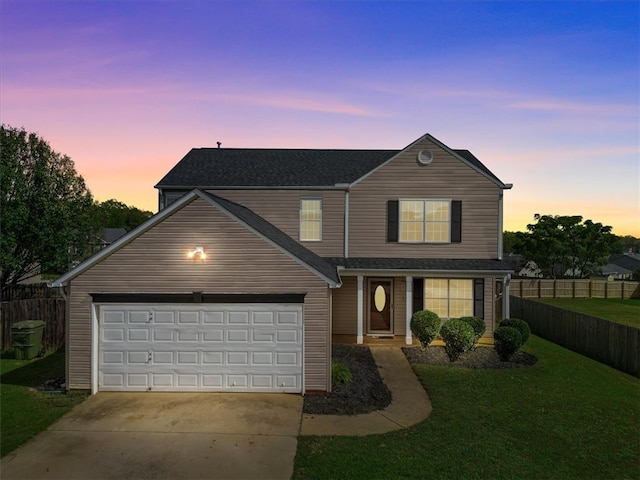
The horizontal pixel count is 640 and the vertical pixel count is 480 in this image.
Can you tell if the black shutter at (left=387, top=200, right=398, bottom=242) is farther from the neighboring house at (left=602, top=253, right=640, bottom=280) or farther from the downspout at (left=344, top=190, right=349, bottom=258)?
the neighboring house at (left=602, top=253, right=640, bottom=280)

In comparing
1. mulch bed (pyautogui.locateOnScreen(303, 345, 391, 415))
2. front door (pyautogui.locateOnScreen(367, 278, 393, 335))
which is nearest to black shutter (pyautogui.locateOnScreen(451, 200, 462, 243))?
front door (pyautogui.locateOnScreen(367, 278, 393, 335))

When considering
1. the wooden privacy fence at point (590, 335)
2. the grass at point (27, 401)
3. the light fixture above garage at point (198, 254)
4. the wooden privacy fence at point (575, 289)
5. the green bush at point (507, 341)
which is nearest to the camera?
the grass at point (27, 401)

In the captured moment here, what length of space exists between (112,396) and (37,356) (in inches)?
224

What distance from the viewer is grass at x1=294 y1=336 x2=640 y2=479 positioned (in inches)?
239

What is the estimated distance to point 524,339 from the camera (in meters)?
12.9

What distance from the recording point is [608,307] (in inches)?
1069

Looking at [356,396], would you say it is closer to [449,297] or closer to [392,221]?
[449,297]

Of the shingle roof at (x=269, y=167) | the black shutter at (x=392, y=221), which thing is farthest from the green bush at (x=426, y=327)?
the shingle roof at (x=269, y=167)

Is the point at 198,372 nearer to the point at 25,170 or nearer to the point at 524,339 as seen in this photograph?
the point at 524,339

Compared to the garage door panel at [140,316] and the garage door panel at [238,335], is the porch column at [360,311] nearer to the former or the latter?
the garage door panel at [238,335]

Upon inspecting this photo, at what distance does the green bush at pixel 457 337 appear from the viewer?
40.1ft

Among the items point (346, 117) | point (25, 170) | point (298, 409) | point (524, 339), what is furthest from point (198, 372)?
point (25, 170)

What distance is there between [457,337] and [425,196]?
19.6 feet

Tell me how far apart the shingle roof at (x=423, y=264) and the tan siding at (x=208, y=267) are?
18.0ft
